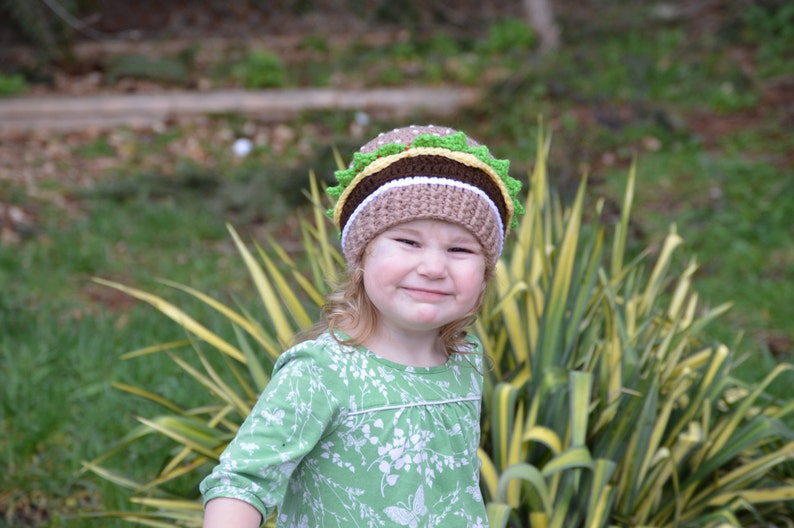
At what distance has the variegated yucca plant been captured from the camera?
8.57 feet

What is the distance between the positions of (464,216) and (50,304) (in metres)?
3.07

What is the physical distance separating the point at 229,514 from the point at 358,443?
28 cm

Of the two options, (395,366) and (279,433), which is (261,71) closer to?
(395,366)

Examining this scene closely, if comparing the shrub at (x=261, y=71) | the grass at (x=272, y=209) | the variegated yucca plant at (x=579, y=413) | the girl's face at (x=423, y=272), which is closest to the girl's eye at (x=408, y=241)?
the girl's face at (x=423, y=272)

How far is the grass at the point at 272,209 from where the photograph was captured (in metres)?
3.65

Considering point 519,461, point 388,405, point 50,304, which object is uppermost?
point 388,405

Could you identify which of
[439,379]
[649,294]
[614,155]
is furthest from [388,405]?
[614,155]

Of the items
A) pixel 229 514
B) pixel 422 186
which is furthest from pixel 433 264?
pixel 229 514

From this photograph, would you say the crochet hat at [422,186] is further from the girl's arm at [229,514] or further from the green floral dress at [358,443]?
the girl's arm at [229,514]

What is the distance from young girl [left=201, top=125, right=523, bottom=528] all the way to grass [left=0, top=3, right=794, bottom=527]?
1471mm

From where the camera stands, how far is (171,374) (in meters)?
3.91

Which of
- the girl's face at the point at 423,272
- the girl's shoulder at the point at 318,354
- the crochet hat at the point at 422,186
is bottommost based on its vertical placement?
the girl's shoulder at the point at 318,354

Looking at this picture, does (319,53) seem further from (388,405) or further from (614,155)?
(388,405)

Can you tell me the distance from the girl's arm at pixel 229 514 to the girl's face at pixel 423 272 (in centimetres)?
43
